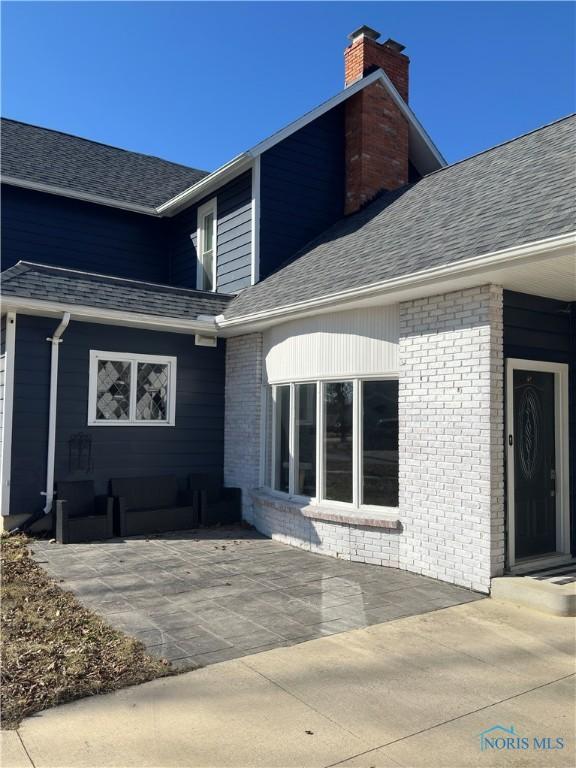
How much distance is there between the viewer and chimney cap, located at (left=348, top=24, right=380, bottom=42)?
12.4m

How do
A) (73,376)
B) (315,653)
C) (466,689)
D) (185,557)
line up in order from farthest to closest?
(73,376) < (185,557) < (315,653) < (466,689)

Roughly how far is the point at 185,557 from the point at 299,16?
803 cm

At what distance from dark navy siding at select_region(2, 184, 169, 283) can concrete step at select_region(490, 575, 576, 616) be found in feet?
33.1

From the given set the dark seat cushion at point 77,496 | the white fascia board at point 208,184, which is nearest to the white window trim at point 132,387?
the dark seat cushion at point 77,496

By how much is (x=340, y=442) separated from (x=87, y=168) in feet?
32.1

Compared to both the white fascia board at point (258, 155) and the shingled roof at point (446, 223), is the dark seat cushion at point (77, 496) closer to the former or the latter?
the shingled roof at point (446, 223)

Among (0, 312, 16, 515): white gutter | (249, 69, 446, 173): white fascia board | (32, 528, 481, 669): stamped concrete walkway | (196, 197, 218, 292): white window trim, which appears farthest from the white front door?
(196, 197, 218, 292): white window trim

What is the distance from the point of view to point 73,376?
9.00m

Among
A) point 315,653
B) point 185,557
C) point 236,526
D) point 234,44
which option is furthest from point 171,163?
point 315,653

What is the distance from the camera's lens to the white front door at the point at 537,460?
6656 mm

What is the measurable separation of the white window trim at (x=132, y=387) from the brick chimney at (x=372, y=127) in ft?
16.6

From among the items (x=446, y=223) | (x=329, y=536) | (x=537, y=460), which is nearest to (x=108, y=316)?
(x=329, y=536)

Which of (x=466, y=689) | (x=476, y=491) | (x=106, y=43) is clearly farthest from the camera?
(x=106, y=43)

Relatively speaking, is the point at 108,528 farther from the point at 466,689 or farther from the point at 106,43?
the point at 106,43
